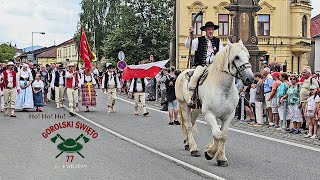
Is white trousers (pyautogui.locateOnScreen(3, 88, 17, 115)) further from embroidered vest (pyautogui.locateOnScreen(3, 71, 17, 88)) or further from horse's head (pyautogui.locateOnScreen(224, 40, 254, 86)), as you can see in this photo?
horse's head (pyautogui.locateOnScreen(224, 40, 254, 86))

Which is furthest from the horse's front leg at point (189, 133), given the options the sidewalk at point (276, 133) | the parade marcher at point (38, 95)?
the parade marcher at point (38, 95)

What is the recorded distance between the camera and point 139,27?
5844 centimetres

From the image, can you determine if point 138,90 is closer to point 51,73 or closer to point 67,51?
point 51,73

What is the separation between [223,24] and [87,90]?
3761cm

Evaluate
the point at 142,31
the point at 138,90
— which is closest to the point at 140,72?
the point at 138,90

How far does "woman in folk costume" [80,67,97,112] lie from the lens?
23.3m

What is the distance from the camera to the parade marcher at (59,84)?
25509mm

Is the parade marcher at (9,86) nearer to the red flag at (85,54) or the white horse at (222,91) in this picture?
the red flag at (85,54)

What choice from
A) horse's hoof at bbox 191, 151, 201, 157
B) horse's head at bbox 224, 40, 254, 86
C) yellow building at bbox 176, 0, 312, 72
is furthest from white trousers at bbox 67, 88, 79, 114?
yellow building at bbox 176, 0, 312, 72

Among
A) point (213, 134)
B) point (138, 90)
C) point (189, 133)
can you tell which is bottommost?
point (189, 133)

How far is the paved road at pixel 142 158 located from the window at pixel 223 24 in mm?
42508

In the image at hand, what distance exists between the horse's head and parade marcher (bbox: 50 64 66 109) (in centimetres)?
1626

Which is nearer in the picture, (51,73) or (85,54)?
(85,54)

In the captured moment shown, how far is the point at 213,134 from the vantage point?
10031 millimetres
